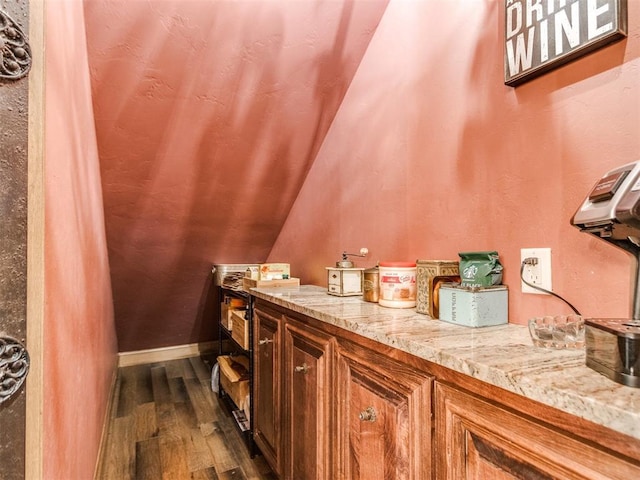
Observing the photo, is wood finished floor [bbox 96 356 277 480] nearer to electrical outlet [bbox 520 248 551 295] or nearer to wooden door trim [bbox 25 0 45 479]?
wooden door trim [bbox 25 0 45 479]

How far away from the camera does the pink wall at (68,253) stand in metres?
0.91

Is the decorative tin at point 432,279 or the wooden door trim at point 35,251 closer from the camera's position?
the wooden door trim at point 35,251

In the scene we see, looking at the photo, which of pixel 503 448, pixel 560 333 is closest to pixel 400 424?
pixel 503 448

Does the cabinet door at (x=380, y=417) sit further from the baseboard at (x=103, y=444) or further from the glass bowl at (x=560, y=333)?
the baseboard at (x=103, y=444)

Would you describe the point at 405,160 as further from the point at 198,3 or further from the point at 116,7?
the point at 116,7

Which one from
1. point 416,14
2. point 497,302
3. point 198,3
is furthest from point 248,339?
point 416,14

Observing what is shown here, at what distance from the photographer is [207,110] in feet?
6.38

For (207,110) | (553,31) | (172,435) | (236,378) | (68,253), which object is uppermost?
(207,110)

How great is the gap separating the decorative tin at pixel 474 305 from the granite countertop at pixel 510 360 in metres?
0.03

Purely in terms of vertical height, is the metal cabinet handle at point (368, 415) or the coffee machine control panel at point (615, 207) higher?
the coffee machine control panel at point (615, 207)

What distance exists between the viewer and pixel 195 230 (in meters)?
2.76

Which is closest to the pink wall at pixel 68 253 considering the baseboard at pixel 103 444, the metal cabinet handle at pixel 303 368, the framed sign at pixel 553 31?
the baseboard at pixel 103 444

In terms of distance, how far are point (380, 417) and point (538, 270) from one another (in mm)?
611

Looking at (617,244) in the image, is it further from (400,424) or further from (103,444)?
(103,444)
